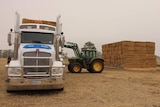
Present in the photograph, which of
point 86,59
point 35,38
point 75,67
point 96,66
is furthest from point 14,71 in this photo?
point 96,66

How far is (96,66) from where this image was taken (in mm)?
19172

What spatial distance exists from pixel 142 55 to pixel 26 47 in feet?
64.9

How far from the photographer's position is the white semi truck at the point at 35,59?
777 centimetres

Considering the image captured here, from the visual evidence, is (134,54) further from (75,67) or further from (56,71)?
(56,71)

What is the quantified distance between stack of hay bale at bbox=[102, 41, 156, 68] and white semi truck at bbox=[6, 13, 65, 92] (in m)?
16.7

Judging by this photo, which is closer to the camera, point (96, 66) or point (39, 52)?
point (39, 52)

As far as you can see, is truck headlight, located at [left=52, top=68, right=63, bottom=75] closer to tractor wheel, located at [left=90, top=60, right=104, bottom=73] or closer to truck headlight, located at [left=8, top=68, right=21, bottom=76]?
truck headlight, located at [left=8, top=68, right=21, bottom=76]

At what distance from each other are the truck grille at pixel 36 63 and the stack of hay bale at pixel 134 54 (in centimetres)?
1786

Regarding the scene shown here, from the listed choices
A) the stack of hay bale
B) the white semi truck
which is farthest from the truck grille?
the stack of hay bale

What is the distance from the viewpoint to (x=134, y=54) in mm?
25188

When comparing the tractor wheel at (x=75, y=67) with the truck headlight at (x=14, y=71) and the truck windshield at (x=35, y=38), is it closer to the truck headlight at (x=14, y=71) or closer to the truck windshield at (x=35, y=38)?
the truck windshield at (x=35, y=38)

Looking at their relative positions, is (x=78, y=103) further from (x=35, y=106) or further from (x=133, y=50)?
(x=133, y=50)

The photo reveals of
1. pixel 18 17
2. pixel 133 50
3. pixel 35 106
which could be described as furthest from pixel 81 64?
pixel 35 106

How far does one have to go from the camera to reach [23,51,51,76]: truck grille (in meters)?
8.05
